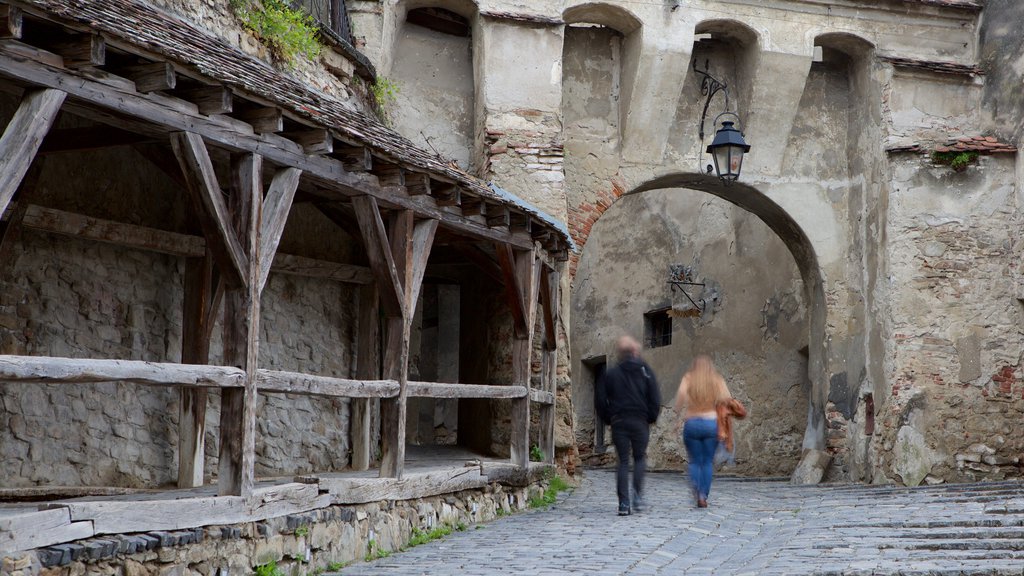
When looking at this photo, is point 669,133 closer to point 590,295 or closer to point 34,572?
point 590,295

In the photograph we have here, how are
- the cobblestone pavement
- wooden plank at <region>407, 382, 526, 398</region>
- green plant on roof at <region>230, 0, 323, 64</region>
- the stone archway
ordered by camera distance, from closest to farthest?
the cobblestone pavement → wooden plank at <region>407, 382, 526, 398</region> → green plant on roof at <region>230, 0, 323, 64</region> → the stone archway

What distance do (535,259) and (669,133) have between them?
165 inches

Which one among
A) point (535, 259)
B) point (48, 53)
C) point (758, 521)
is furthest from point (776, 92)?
point (48, 53)

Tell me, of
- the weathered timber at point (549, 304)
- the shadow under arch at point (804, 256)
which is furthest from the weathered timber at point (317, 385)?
the shadow under arch at point (804, 256)

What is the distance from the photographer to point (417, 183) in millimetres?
8484

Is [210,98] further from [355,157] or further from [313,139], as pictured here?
[355,157]

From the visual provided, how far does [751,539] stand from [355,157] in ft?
12.5

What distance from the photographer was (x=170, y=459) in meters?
8.49

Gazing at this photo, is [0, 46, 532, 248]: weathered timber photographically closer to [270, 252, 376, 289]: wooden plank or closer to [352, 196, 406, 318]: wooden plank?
[352, 196, 406, 318]: wooden plank

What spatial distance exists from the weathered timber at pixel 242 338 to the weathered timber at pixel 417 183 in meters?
1.89

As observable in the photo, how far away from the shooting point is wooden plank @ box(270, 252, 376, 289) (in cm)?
980

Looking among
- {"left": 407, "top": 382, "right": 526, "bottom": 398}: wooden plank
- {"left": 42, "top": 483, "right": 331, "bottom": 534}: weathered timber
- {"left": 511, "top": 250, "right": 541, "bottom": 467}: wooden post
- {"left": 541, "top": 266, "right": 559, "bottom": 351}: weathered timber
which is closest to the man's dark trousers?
{"left": 407, "top": 382, "right": 526, "bottom": 398}: wooden plank

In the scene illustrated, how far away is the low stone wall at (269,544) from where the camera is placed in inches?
196

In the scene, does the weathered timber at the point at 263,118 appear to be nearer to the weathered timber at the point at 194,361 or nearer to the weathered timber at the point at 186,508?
the weathered timber at the point at 186,508
